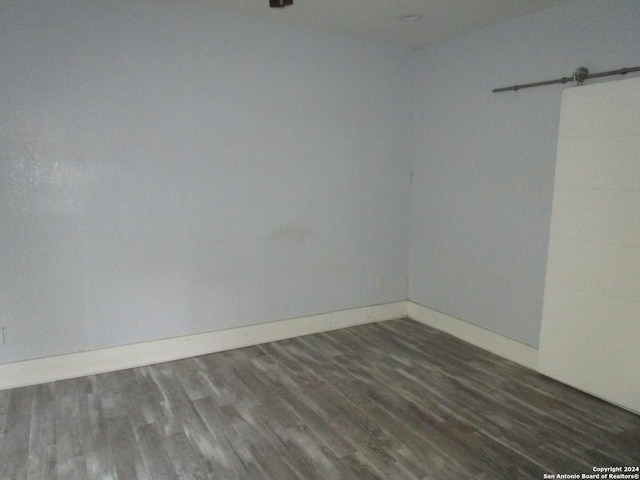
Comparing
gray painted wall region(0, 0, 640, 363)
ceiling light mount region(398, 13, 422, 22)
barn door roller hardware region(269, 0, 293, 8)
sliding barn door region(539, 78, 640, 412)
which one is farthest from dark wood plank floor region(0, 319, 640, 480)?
ceiling light mount region(398, 13, 422, 22)

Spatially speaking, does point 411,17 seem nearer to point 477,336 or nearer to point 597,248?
point 597,248

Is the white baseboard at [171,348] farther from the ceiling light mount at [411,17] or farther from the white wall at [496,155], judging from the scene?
the ceiling light mount at [411,17]

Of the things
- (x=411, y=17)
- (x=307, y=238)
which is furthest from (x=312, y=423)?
(x=411, y=17)

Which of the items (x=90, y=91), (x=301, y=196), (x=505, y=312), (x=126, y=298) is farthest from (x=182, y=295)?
(x=505, y=312)

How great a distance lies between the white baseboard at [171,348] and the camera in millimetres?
2924

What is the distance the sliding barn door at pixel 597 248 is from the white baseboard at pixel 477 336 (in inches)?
7.4

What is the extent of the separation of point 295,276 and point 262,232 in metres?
0.51

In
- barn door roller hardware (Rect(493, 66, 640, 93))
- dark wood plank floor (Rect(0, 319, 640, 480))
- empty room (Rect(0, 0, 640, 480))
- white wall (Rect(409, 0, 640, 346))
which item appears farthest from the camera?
white wall (Rect(409, 0, 640, 346))

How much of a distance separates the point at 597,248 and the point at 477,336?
4.17 feet

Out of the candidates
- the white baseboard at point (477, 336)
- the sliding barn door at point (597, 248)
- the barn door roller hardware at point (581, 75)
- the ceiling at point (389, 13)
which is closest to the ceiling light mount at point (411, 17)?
the ceiling at point (389, 13)

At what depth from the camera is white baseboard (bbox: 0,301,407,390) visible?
292 cm

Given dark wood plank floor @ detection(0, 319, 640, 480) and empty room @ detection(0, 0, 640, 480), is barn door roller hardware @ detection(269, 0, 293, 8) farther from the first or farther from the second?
dark wood plank floor @ detection(0, 319, 640, 480)

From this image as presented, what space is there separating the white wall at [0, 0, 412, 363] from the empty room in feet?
0.05

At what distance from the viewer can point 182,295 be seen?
3361 mm
